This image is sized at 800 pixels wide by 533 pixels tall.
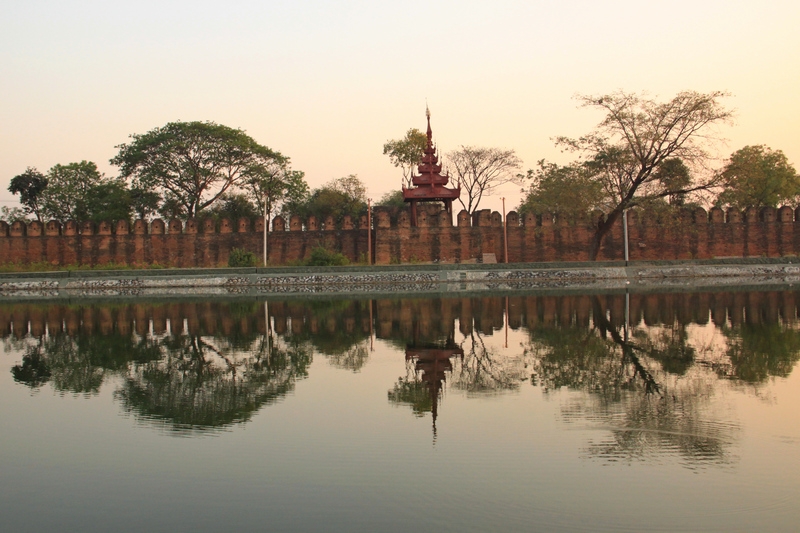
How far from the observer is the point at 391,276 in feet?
64.7

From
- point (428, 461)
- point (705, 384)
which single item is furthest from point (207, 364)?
point (705, 384)

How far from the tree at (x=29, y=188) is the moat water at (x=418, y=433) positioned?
2652 centimetres

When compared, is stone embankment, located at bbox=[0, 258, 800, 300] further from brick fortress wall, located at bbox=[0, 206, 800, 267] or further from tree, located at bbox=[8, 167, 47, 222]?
tree, located at bbox=[8, 167, 47, 222]

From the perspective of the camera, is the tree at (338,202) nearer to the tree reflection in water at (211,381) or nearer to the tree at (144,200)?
the tree at (144,200)

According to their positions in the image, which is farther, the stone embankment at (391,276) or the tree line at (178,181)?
the tree line at (178,181)

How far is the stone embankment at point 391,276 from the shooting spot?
19.2 meters

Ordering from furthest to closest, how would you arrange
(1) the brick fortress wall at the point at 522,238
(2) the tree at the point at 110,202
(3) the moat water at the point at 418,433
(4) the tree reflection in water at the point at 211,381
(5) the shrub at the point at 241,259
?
(2) the tree at the point at 110,202 < (1) the brick fortress wall at the point at 522,238 < (5) the shrub at the point at 241,259 < (4) the tree reflection in water at the point at 211,381 < (3) the moat water at the point at 418,433

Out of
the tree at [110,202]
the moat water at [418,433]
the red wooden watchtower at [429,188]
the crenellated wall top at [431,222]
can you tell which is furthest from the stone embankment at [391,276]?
the moat water at [418,433]

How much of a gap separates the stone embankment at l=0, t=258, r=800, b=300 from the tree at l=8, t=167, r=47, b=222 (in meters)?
13.7

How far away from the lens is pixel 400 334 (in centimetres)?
896

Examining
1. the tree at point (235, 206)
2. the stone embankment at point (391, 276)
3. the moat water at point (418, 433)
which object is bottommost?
the moat water at point (418, 433)

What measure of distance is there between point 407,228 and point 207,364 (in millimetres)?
17164

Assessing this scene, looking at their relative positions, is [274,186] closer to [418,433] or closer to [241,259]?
[241,259]

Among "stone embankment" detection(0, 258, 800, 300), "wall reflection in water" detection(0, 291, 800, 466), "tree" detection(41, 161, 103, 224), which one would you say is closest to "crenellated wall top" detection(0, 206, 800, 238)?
"stone embankment" detection(0, 258, 800, 300)
